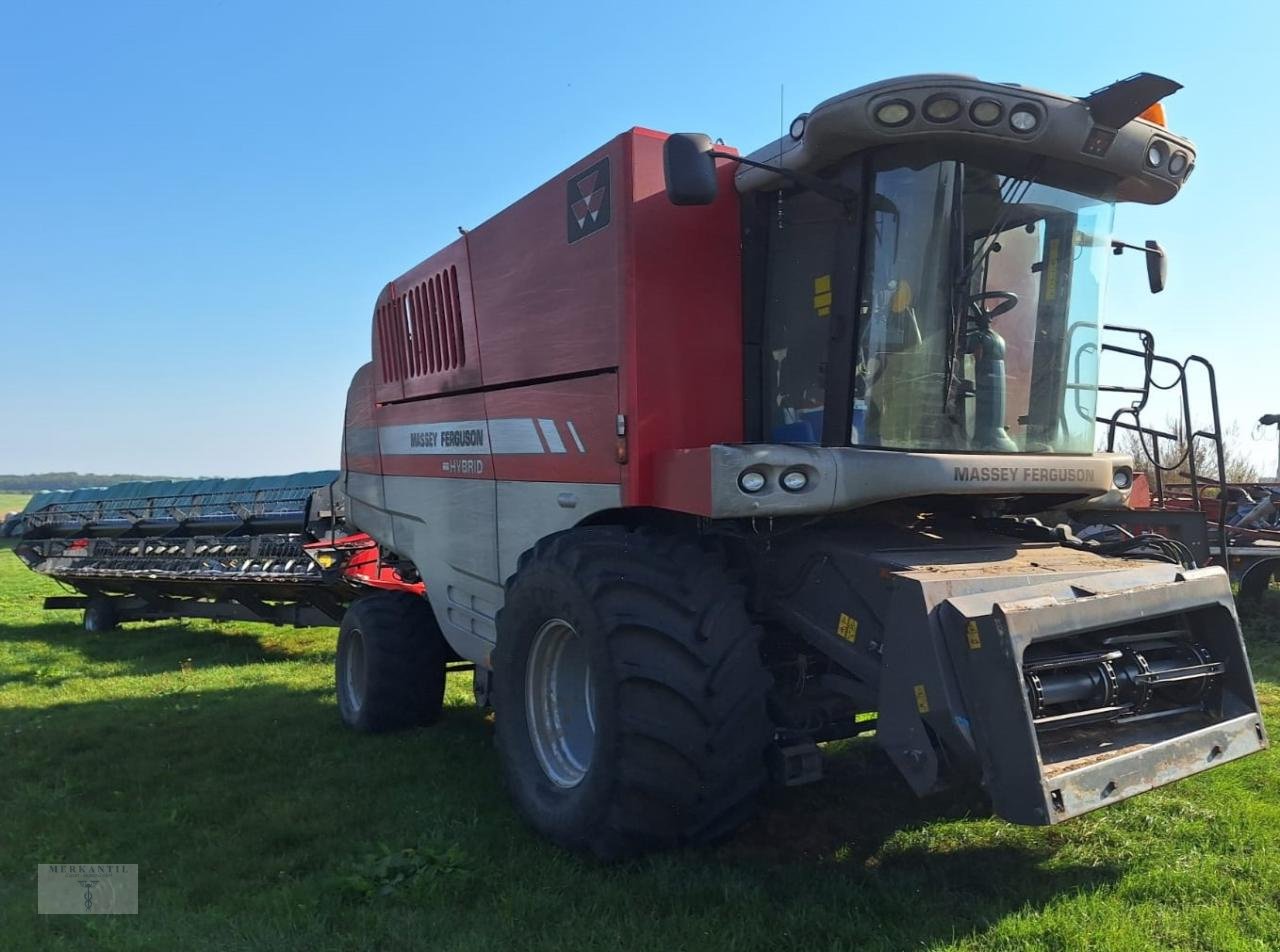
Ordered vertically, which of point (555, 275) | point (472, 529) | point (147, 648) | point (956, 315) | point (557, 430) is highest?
point (555, 275)

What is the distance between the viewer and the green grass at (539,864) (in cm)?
328

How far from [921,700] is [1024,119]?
2.21 meters

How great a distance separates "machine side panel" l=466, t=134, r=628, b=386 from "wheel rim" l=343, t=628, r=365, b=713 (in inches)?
95.9

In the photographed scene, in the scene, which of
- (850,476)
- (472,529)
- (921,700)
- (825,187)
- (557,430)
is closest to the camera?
(921,700)

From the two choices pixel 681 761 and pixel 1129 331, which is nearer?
pixel 681 761

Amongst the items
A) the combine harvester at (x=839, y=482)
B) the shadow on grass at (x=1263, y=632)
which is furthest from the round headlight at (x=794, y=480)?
the shadow on grass at (x=1263, y=632)

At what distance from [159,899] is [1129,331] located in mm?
4933

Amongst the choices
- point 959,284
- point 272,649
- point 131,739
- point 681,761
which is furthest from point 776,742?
point 272,649

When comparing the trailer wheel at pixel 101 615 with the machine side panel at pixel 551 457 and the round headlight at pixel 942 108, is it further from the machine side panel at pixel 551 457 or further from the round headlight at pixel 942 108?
the round headlight at pixel 942 108

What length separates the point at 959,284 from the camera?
12.7 feet

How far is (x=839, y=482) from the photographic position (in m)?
3.60

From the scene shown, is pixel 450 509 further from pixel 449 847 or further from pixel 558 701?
pixel 449 847

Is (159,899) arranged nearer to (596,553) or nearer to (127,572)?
(596,553)

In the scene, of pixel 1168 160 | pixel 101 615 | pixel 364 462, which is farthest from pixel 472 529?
pixel 101 615
